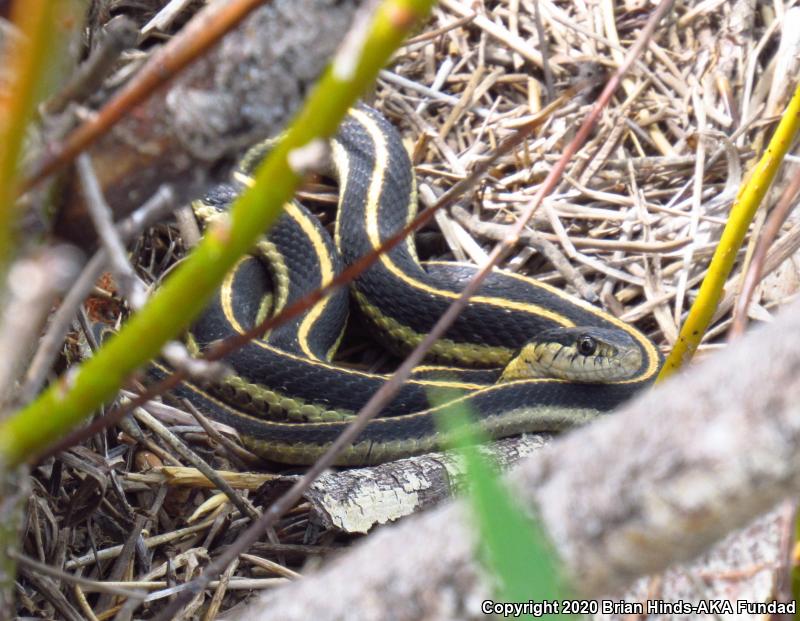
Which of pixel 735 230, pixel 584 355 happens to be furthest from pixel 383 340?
pixel 735 230

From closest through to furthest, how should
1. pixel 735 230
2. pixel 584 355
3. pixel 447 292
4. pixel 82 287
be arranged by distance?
1. pixel 82 287
2. pixel 735 230
3. pixel 584 355
4. pixel 447 292

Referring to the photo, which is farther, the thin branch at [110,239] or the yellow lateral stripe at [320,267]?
the yellow lateral stripe at [320,267]

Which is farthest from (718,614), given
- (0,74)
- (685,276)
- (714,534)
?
(685,276)

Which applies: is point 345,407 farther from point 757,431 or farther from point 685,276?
point 757,431

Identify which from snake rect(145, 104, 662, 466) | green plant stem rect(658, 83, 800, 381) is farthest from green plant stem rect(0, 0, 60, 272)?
snake rect(145, 104, 662, 466)

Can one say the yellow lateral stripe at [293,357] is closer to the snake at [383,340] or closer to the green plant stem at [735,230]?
the snake at [383,340]

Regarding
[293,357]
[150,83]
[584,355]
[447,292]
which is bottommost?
[584,355]

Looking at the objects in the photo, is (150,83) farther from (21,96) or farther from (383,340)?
(383,340)

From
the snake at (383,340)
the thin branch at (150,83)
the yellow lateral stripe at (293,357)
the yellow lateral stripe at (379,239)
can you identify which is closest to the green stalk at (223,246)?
the thin branch at (150,83)
